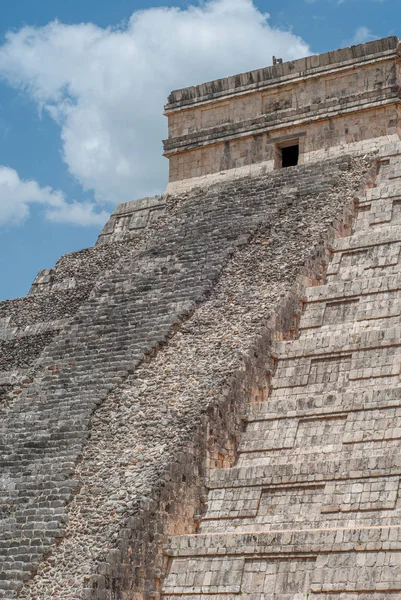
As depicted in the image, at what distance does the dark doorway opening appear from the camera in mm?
19688

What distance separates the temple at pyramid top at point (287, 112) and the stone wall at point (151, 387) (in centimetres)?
143

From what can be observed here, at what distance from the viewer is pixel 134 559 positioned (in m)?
11.2

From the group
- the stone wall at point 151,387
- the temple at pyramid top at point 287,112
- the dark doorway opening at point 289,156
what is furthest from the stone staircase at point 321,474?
the dark doorway opening at point 289,156

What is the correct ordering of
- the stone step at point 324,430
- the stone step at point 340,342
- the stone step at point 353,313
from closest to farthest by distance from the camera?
the stone step at point 324,430
the stone step at point 340,342
the stone step at point 353,313

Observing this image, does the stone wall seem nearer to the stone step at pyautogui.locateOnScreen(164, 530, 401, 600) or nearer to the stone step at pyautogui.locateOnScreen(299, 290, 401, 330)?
the stone step at pyautogui.locateOnScreen(299, 290, 401, 330)

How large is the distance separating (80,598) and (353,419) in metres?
3.67

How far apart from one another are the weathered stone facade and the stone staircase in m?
0.02

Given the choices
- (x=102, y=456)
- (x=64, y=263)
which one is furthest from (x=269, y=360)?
(x=64, y=263)

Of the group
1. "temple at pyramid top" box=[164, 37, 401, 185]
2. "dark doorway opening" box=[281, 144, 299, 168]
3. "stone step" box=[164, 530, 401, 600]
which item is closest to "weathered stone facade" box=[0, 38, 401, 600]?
"stone step" box=[164, 530, 401, 600]

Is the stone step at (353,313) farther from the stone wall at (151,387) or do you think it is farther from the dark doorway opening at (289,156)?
the dark doorway opening at (289,156)

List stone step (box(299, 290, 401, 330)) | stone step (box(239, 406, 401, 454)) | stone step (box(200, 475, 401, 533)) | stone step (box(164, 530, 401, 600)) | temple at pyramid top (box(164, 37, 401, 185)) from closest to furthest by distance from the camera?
stone step (box(164, 530, 401, 600)) < stone step (box(200, 475, 401, 533)) < stone step (box(239, 406, 401, 454)) < stone step (box(299, 290, 401, 330)) < temple at pyramid top (box(164, 37, 401, 185))

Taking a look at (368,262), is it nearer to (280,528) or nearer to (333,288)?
(333,288)

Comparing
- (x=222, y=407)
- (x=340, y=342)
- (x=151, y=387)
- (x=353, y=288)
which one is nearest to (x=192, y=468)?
(x=222, y=407)

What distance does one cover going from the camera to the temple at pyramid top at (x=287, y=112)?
18656 millimetres
